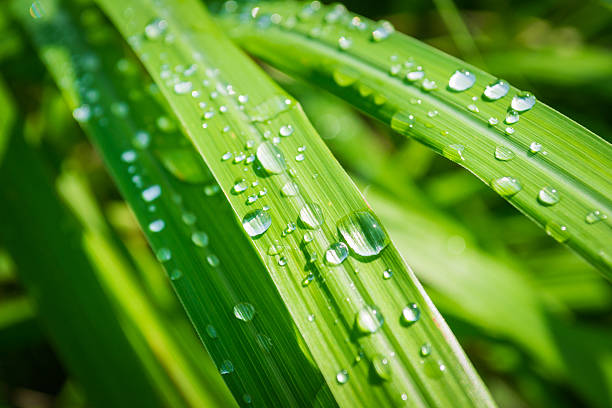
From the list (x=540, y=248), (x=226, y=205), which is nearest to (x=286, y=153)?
(x=226, y=205)

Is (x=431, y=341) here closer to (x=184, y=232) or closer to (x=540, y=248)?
(x=184, y=232)

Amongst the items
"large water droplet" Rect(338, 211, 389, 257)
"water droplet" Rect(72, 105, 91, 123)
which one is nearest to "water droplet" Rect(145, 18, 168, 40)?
"water droplet" Rect(72, 105, 91, 123)

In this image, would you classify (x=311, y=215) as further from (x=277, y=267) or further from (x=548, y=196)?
Result: (x=548, y=196)

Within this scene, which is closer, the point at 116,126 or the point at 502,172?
the point at 502,172

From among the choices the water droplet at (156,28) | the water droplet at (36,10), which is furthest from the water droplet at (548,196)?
the water droplet at (36,10)

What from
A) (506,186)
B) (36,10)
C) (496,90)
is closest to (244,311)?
(506,186)

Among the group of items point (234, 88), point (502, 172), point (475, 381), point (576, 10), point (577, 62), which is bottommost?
point (475, 381)

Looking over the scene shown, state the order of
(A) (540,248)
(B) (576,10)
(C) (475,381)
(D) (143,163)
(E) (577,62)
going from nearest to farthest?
(C) (475,381), (D) (143,163), (E) (577,62), (A) (540,248), (B) (576,10)

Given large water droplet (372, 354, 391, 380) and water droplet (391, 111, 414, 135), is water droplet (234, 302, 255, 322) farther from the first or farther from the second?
water droplet (391, 111, 414, 135)
